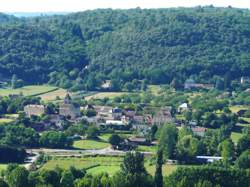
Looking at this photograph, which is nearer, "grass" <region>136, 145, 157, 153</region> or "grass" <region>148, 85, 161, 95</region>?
"grass" <region>136, 145, 157, 153</region>

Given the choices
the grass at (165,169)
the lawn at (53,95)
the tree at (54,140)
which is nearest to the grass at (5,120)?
the tree at (54,140)

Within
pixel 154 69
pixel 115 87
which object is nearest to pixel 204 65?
pixel 154 69

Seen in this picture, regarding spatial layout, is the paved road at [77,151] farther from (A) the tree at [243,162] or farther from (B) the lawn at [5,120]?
(B) the lawn at [5,120]

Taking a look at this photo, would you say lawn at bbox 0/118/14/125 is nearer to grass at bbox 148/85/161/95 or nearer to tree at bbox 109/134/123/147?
tree at bbox 109/134/123/147

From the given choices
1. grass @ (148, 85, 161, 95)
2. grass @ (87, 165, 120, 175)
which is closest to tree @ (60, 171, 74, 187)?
grass @ (87, 165, 120, 175)

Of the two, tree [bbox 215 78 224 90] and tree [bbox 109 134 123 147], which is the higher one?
tree [bbox 109 134 123 147]

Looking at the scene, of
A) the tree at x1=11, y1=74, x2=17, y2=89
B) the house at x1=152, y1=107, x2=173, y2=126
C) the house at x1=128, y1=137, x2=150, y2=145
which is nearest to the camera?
the house at x1=128, y1=137, x2=150, y2=145

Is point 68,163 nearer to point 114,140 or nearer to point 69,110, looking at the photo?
point 114,140

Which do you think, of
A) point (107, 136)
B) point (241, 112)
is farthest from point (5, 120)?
point (241, 112)
